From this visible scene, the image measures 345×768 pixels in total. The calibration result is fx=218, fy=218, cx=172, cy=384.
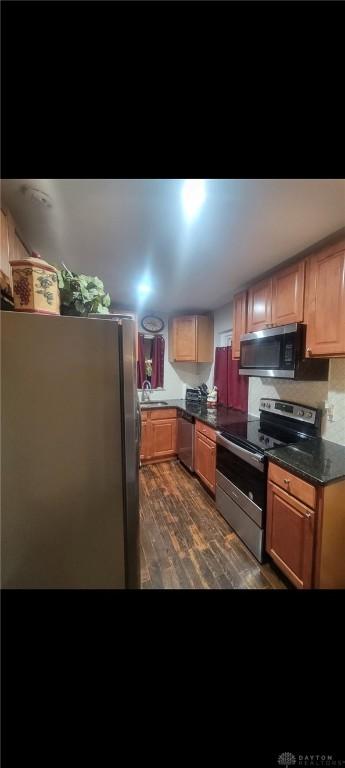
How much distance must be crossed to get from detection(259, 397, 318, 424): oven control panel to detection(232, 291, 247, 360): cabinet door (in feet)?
1.82

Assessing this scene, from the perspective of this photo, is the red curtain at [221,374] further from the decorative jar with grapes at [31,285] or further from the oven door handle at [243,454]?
the decorative jar with grapes at [31,285]

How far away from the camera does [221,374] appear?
9.81 ft

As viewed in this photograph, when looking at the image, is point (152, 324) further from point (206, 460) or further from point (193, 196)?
point (193, 196)

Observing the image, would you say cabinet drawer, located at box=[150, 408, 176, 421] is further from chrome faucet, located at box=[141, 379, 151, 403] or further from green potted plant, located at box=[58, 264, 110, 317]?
green potted plant, located at box=[58, 264, 110, 317]

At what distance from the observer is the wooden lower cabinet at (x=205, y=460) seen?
6.99ft

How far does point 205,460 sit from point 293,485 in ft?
3.81

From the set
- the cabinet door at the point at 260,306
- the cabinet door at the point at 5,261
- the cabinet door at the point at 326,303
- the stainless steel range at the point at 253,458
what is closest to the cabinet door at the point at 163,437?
the stainless steel range at the point at 253,458

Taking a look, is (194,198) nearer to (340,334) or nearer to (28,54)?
(28,54)

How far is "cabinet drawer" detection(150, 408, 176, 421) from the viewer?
3.04m

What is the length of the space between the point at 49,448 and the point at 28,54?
0.88 meters

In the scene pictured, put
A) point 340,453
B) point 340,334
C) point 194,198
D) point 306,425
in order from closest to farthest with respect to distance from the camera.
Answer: point 194,198 → point 340,334 → point 340,453 → point 306,425

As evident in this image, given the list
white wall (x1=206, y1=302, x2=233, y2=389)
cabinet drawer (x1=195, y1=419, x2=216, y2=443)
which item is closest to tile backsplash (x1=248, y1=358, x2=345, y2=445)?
cabinet drawer (x1=195, y1=419, x2=216, y2=443)
